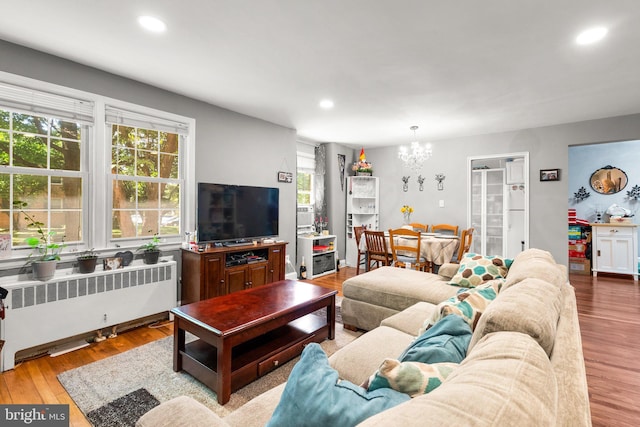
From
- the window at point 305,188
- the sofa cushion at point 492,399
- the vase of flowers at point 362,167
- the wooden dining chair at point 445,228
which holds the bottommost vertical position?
the sofa cushion at point 492,399

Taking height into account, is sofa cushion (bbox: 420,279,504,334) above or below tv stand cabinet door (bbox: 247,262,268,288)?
above

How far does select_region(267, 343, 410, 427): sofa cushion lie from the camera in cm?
74

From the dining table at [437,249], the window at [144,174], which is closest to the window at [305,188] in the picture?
the dining table at [437,249]

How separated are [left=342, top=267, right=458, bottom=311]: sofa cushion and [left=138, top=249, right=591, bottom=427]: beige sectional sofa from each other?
2.87ft

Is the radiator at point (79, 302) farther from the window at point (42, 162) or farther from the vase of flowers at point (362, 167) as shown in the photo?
the vase of flowers at point (362, 167)

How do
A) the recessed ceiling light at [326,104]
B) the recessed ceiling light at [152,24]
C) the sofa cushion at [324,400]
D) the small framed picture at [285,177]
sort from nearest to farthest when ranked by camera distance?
the sofa cushion at [324,400]
the recessed ceiling light at [152,24]
the recessed ceiling light at [326,104]
the small framed picture at [285,177]

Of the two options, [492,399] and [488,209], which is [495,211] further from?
[492,399]

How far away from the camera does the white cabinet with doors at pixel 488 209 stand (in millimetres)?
5422

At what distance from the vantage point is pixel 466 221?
217 inches

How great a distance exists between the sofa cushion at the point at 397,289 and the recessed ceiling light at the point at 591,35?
2160mm

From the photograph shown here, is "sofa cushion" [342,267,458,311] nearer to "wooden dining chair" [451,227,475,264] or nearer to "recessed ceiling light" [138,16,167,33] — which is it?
"wooden dining chair" [451,227,475,264]

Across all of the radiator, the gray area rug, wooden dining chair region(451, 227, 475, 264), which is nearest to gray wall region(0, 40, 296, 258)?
the radiator

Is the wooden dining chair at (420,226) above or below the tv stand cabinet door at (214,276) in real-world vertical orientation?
above

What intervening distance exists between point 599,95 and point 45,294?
586 cm
